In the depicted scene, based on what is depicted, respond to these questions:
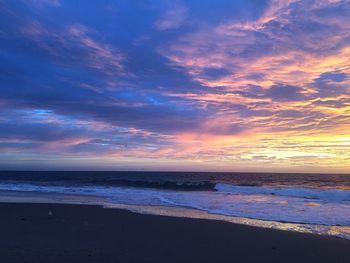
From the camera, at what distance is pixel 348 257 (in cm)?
935

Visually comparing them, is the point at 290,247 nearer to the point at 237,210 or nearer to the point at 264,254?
the point at 264,254

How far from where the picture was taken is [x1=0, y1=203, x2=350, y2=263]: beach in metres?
8.92

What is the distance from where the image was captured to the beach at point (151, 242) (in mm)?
8922

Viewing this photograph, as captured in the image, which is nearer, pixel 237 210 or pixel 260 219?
pixel 260 219

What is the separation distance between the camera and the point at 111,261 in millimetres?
8227

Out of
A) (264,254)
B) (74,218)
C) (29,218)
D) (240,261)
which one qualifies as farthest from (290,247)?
(29,218)

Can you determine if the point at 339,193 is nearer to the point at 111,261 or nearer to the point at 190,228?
the point at 190,228

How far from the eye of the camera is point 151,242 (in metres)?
10.9

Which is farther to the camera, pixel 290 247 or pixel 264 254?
pixel 290 247

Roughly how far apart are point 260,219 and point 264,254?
685 centimetres

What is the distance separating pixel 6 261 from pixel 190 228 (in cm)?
681

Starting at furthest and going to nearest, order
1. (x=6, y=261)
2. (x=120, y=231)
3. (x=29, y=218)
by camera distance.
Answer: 1. (x=29, y=218)
2. (x=120, y=231)
3. (x=6, y=261)

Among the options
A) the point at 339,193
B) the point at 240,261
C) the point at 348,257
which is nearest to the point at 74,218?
the point at 240,261

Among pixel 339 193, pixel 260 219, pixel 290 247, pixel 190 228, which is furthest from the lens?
pixel 339 193
